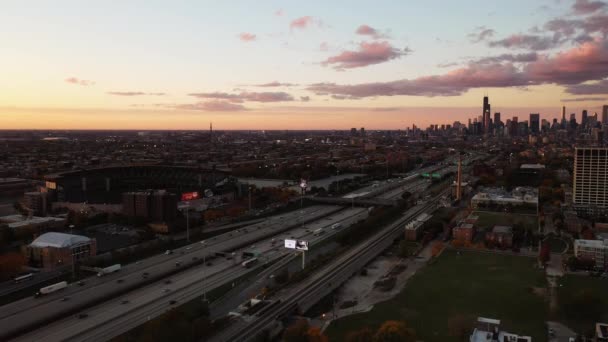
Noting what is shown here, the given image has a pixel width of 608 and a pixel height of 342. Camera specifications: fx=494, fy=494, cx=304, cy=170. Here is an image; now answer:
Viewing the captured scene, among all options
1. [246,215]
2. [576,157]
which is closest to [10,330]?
[246,215]

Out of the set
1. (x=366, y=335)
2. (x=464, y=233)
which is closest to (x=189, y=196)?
(x=464, y=233)

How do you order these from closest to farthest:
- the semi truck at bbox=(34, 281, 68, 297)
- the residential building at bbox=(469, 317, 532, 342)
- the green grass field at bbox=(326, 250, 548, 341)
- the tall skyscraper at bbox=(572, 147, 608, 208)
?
1. the residential building at bbox=(469, 317, 532, 342)
2. the green grass field at bbox=(326, 250, 548, 341)
3. the semi truck at bbox=(34, 281, 68, 297)
4. the tall skyscraper at bbox=(572, 147, 608, 208)

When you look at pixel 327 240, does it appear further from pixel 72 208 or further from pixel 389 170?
pixel 389 170

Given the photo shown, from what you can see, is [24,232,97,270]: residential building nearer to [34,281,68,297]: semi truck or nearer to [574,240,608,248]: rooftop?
[34,281,68,297]: semi truck

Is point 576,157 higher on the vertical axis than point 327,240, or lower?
higher

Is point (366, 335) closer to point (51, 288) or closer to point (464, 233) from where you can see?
point (51, 288)

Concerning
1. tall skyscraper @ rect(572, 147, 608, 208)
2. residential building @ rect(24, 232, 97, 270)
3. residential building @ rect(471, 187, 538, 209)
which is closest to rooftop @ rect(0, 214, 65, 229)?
residential building @ rect(24, 232, 97, 270)

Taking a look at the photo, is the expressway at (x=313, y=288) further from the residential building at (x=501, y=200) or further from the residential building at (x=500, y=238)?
the residential building at (x=501, y=200)
